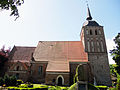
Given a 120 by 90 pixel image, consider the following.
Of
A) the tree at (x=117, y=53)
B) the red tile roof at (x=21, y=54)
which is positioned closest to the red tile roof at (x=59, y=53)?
the red tile roof at (x=21, y=54)

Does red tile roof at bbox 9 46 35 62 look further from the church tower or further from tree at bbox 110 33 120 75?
tree at bbox 110 33 120 75

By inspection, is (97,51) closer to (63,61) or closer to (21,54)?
(63,61)

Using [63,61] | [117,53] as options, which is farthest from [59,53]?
[117,53]

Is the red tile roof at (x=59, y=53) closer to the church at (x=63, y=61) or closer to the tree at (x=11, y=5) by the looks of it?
the church at (x=63, y=61)

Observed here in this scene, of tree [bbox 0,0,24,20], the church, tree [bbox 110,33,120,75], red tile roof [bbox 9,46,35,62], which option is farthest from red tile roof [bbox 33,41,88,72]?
tree [bbox 0,0,24,20]

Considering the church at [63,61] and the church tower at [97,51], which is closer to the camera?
the church at [63,61]

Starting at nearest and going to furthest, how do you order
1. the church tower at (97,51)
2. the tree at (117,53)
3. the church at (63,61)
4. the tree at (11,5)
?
the tree at (11,5)
the church at (63,61)
the church tower at (97,51)
the tree at (117,53)

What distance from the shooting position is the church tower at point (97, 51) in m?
20.3

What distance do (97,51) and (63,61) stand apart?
799 centimetres

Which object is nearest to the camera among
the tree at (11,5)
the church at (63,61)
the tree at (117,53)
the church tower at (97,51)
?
the tree at (11,5)

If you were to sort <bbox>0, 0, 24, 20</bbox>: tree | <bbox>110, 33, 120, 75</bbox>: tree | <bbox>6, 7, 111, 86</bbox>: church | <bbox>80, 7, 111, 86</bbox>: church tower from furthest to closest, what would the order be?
<bbox>110, 33, 120, 75</bbox>: tree
<bbox>80, 7, 111, 86</bbox>: church tower
<bbox>6, 7, 111, 86</bbox>: church
<bbox>0, 0, 24, 20</bbox>: tree

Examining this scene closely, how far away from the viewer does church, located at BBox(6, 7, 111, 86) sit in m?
19.1

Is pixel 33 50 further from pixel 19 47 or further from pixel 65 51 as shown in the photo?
pixel 65 51

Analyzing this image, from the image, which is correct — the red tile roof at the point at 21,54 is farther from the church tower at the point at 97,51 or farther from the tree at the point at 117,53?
the tree at the point at 117,53
